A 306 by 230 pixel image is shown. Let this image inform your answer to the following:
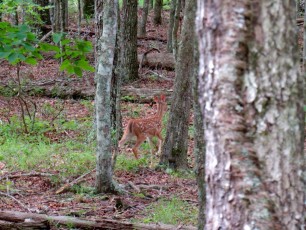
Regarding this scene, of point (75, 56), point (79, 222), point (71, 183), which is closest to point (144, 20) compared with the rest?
point (71, 183)

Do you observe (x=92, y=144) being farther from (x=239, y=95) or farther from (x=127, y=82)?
(x=239, y=95)

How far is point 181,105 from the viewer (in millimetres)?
10359

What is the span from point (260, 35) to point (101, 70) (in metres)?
5.53

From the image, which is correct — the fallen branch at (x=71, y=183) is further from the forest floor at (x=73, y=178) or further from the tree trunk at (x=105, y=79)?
the tree trunk at (x=105, y=79)

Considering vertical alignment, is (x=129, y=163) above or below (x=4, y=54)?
below

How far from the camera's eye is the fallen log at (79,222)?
6.64 metres

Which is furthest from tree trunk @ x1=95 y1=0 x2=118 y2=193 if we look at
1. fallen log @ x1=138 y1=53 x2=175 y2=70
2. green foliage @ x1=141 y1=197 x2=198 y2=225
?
fallen log @ x1=138 y1=53 x2=175 y2=70

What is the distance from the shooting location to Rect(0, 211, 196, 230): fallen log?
262 inches

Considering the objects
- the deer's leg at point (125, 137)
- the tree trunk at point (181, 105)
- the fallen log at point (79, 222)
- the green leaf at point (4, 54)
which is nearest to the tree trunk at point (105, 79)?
the fallen log at point (79, 222)

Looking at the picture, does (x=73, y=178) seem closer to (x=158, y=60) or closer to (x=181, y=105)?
(x=181, y=105)

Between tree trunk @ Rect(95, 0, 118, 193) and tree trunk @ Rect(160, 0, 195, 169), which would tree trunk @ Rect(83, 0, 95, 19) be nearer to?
tree trunk @ Rect(160, 0, 195, 169)

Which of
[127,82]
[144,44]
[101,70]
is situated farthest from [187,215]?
[144,44]

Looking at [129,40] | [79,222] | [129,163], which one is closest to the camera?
[79,222]

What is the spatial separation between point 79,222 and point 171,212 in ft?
4.76
